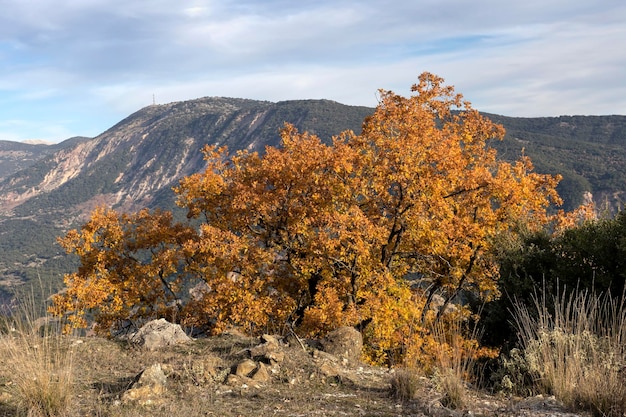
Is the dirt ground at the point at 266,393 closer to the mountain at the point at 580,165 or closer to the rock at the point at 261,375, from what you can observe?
the rock at the point at 261,375

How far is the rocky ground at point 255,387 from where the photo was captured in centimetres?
680

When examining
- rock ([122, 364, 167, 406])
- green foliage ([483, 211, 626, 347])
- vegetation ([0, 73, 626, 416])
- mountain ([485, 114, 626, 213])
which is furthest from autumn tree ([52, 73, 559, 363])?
mountain ([485, 114, 626, 213])

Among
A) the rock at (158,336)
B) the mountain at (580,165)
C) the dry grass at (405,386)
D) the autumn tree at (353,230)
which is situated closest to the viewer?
the dry grass at (405,386)

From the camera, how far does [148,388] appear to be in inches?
289

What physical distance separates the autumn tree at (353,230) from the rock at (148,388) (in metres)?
8.84

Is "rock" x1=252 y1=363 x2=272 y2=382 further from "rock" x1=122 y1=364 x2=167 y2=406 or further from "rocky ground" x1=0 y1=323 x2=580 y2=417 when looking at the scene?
"rock" x1=122 y1=364 x2=167 y2=406

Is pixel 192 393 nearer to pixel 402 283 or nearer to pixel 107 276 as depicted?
pixel 402 283

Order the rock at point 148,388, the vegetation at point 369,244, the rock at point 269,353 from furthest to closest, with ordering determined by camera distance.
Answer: the vegetation at point 369,244 → the rock at point 269,353 → the rock at point 148,388

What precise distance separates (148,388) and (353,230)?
10212 millimetres

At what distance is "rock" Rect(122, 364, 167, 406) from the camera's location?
23.3 feet

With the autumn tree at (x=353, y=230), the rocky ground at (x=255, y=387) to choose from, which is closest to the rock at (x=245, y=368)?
the rocky ground at (x=255, y=387)

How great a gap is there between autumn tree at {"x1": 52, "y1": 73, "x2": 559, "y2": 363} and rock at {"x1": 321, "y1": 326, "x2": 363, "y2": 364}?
4.89 m

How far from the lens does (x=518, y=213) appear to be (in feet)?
67.5

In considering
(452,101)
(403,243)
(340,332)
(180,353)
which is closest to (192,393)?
(180,353)
